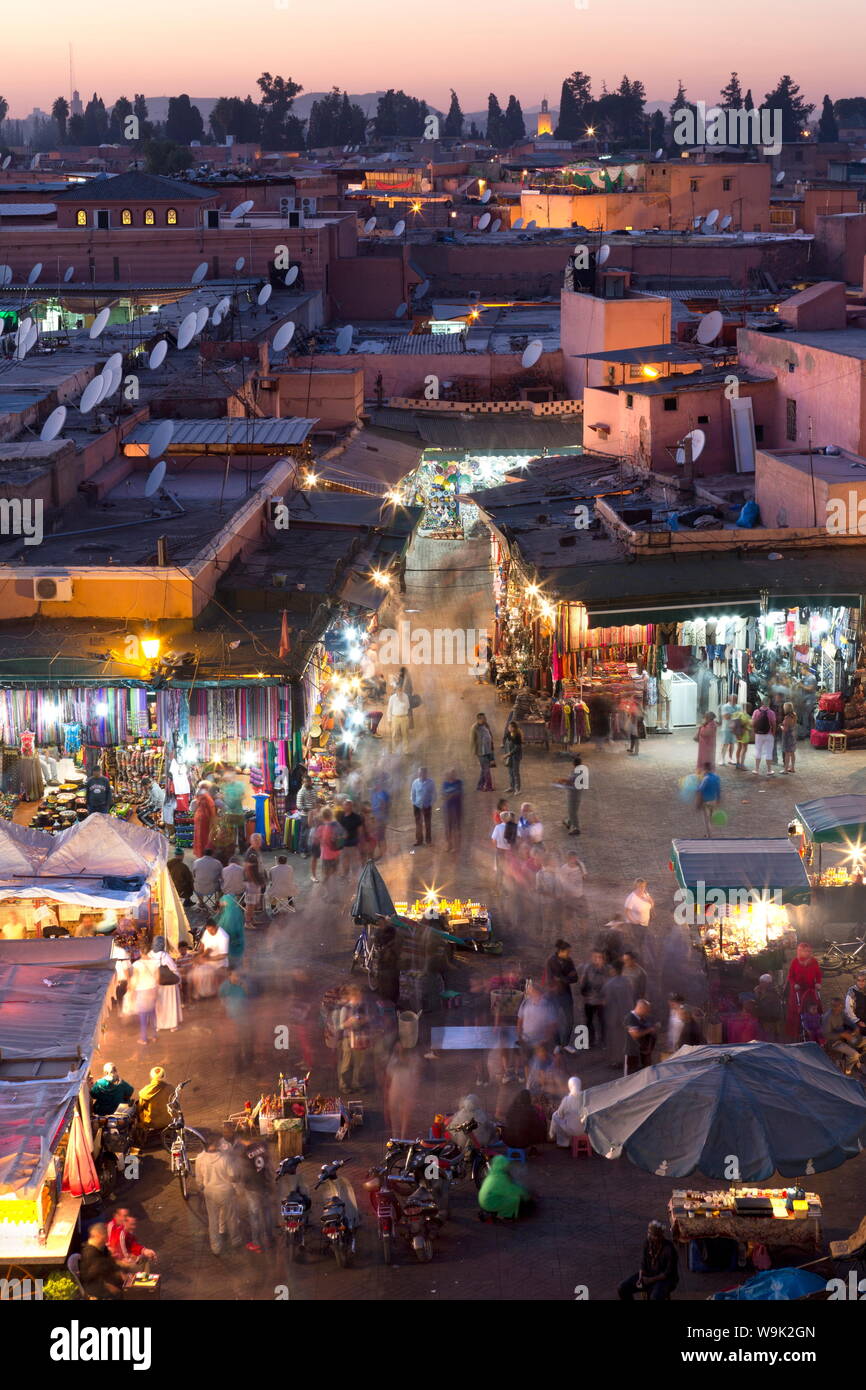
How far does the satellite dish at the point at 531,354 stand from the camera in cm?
3556

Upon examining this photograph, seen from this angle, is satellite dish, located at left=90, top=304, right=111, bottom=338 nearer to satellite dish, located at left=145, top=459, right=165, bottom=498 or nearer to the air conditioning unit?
satellite dish, located at left=145, top=459, right=165, bottom=498

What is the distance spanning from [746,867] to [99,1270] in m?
6.41

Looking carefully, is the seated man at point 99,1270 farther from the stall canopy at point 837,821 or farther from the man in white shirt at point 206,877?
the stall canopy at point 837,821

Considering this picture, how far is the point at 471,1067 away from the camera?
13.3 metres

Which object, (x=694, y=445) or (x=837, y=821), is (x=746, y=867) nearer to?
(x=837, y=821)

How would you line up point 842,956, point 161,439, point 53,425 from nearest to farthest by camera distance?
point 842,956 < point 53,425 < point 161,439

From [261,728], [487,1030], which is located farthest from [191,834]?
[487,1030]

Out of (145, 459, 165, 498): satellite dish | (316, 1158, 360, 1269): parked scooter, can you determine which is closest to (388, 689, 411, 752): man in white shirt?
(145, 459, 165, 498): satellite dish

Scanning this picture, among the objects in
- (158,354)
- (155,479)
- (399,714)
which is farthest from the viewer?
(158,354)

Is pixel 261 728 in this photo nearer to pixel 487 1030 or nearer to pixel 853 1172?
pixel 487 1030

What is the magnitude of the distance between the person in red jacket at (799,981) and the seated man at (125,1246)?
17.0ft

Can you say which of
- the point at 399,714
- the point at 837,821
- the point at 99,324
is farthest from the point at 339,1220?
the point at 99,324

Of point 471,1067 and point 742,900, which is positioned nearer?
point 471,1067

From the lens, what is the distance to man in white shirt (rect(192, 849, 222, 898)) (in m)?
16.5
